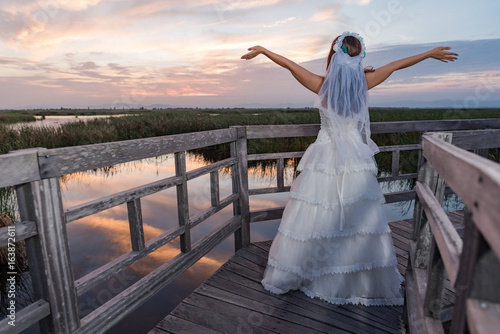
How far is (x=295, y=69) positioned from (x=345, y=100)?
49cm

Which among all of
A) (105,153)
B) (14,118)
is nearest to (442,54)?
(105,153)

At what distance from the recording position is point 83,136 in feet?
39.4

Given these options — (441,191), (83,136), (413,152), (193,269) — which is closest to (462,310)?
(441,191)

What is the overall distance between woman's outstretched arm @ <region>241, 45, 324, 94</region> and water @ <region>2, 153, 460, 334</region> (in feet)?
11.3

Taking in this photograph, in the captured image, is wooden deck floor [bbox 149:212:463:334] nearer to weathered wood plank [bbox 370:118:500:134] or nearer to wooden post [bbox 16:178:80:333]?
wooden post [bbox 16:178:80:333]

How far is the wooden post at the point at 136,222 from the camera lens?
2.29m

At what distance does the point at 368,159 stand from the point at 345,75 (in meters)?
0.73

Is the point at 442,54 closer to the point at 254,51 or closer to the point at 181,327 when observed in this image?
the point at 254,51

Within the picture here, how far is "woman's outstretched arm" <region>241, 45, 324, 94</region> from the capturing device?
2652 mm

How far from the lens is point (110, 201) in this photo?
208 centimetres

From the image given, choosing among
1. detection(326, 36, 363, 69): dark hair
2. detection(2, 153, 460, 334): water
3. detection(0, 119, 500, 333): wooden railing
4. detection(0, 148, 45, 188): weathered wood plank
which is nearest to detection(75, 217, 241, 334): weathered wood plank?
detection(0, 119, 500, 333): wooden railing

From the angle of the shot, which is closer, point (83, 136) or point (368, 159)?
point (368, 159)

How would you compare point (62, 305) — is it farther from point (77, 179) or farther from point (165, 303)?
point (77, 179)

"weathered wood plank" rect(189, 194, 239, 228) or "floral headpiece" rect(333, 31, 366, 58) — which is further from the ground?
"floral headpiece" rect(333, 31, 366, 58)
